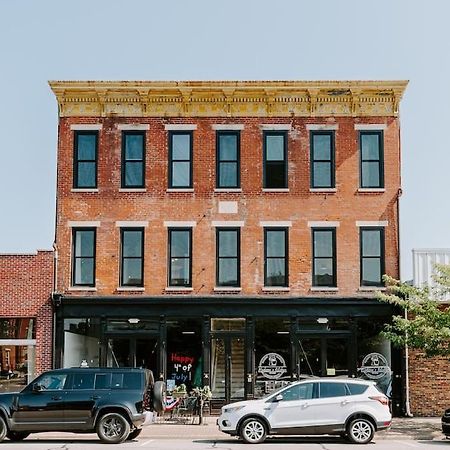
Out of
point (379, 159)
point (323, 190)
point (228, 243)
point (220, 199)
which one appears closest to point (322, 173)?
point (323, 190)

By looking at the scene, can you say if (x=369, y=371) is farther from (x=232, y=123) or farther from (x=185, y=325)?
(x=232, y=123)

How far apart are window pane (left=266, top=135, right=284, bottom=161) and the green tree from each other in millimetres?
5765

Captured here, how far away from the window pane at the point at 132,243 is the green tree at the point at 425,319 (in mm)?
8275

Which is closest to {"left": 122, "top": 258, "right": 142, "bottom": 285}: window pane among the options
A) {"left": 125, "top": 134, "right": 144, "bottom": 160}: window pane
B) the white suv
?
{"left": 125, "top": 134, "right": 144, "bottom": 160}: window pane

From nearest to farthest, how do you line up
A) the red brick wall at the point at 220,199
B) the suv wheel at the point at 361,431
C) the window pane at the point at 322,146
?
the suv wheel at the point at 361,431 → the red brick wall at the point at 220,199 → the window pane at the point at 322,146

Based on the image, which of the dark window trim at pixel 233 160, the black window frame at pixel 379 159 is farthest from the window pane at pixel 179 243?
the black window frame at pixel 379 159

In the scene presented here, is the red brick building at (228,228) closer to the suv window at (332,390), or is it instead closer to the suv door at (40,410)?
the suv window at (332,390)

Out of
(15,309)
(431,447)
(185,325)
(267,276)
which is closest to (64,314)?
(15,309)

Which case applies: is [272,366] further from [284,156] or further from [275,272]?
[284,156]

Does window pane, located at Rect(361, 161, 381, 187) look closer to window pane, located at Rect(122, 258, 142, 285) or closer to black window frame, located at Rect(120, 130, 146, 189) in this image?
black window frame, located at Rect(120, 130, 146, 189)

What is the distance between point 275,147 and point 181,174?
11.1 ft

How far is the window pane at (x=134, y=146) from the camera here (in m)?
30.2

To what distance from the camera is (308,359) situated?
29.0 meters

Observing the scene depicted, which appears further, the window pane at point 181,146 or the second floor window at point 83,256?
the window pane at point 181,146
